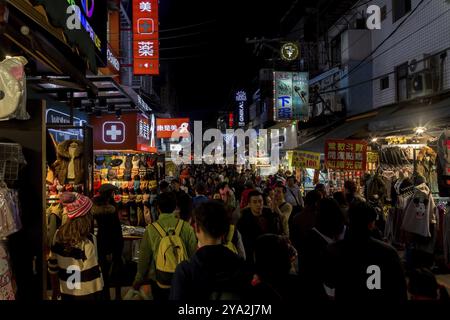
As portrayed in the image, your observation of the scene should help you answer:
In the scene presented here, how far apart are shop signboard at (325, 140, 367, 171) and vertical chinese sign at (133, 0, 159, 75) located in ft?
28.5

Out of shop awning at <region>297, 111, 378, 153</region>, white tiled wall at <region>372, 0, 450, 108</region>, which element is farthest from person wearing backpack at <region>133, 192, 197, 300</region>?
white tiled wall at <region>372, 0, 450, 108</region>

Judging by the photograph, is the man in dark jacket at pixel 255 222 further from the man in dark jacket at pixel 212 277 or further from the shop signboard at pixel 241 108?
the shop signboard at pixel 241 108

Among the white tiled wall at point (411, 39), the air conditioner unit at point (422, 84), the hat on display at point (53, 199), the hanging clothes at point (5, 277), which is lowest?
Result: the hanging clothes at point (5, 277)

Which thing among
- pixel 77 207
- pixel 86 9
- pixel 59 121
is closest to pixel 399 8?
pixel 59 121

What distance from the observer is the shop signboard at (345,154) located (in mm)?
12102

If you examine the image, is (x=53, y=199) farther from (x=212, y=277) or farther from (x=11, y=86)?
(x=212, y=277)

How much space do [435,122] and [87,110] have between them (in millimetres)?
9929

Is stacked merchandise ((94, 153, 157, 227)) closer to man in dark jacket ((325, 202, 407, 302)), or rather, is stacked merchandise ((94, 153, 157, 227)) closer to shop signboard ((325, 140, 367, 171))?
shop signboard ((325, 140, 367, 171))

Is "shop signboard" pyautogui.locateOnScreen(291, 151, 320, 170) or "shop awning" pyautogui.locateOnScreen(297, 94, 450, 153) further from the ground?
"shop awning" pyautogui.locateOnScreen(297, 94, 450, 153)

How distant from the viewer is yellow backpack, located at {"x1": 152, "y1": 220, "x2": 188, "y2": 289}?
4230 mm

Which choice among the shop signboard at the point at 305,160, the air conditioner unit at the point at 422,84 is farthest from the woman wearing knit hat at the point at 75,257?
the air conditioner unit at the point at 422,84

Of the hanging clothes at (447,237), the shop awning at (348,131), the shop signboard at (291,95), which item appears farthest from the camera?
the shop signboard at (291,95)

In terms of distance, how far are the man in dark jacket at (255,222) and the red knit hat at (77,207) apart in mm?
2488
